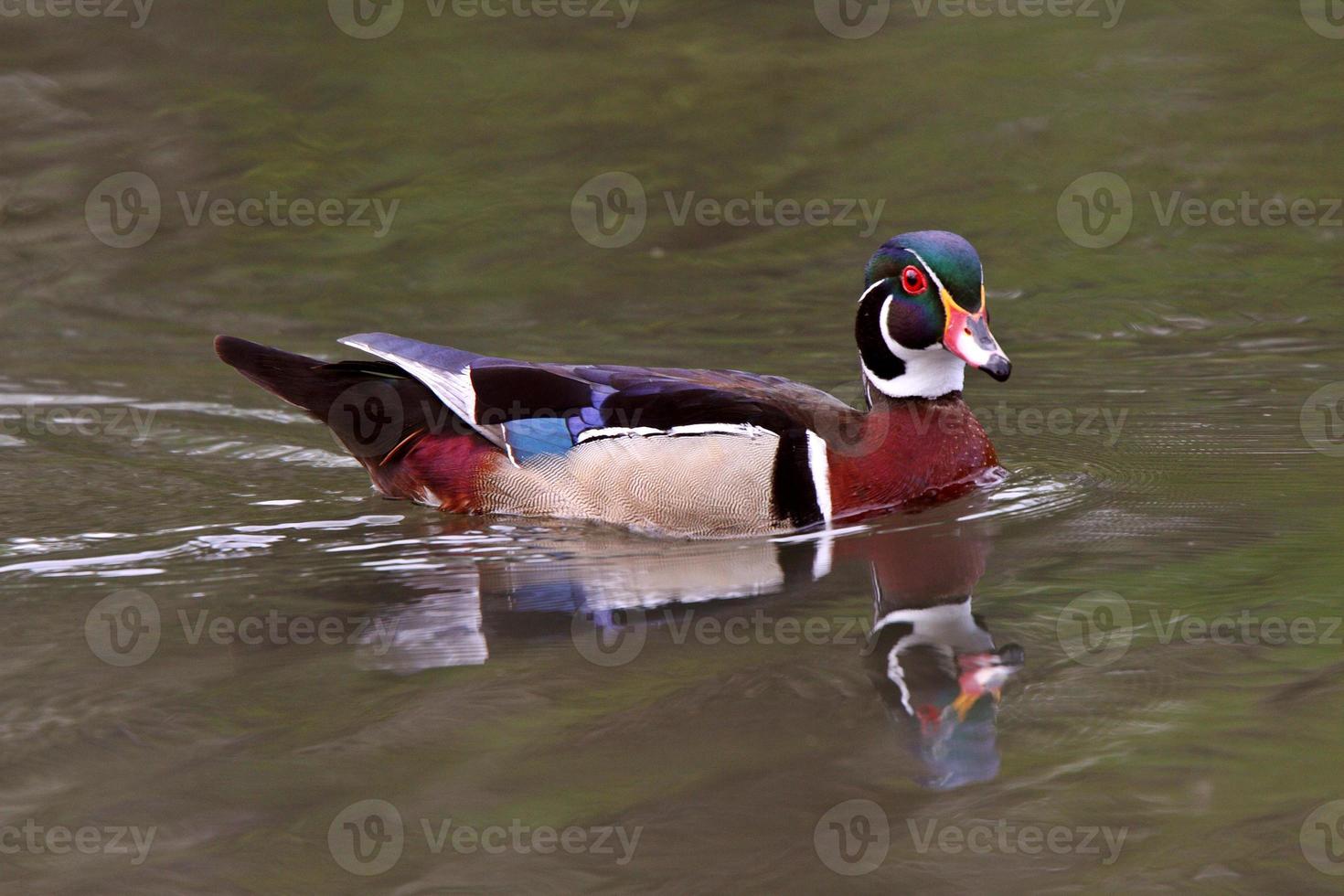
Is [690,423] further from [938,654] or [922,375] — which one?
[938,654]

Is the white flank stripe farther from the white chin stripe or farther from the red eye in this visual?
the red eye

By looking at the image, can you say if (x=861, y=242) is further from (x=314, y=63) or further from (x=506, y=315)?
(x=314, y=63)

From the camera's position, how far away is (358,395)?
7410 mm

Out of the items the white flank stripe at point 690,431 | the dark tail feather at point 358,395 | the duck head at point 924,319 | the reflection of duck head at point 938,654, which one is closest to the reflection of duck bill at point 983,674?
the reflection of duck head at point 938,654

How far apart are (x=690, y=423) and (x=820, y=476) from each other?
0.55 m

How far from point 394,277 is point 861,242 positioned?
315 cm

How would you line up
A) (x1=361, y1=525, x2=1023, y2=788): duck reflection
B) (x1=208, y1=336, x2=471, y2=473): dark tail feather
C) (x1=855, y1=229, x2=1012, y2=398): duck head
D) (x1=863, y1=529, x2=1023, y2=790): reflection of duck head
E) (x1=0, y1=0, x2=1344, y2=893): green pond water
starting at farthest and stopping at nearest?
(x1=208, y1=336, x2=471, y2=473): dark tail feather < (x1=855, y1=229, x2=1012, y2=398): duck head < (x1=361, y1=525, x2=1023, y2=788): duck reflection < (x1=863, y1=529, x2=1023, y2=790): reflection of duck head < (x1=0, y1=0, x2=1344, y2=893): green pond water

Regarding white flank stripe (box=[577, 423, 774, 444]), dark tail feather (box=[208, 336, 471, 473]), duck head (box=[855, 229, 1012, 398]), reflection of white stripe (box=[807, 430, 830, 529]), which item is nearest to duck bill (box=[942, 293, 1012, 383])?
duck head (box=[855, 229, 1012, 398])

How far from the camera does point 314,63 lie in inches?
519

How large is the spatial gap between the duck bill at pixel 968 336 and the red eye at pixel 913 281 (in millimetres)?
111

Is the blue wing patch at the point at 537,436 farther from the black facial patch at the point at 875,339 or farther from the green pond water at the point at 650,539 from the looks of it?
the black facial patch at the point at 875,339

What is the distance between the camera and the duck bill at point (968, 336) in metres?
6.54

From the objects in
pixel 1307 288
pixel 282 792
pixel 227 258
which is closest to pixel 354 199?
pixel 227 258

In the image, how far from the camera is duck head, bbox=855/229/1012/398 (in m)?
6.65
